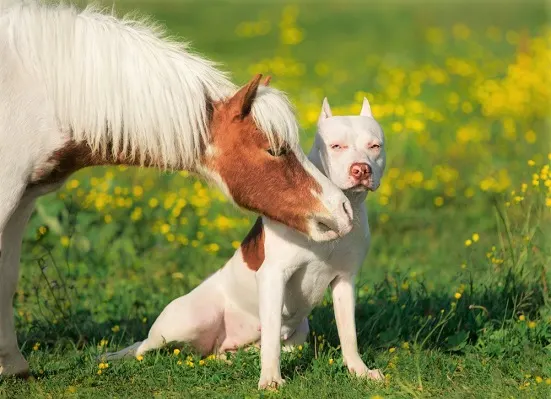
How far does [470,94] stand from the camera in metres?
11.9

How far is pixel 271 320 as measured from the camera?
512 centimetres

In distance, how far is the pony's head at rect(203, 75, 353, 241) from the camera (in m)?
4.93

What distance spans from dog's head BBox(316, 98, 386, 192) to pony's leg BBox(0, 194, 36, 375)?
153cm

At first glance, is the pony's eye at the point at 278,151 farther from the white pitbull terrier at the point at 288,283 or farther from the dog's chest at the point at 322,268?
the dog's chest at the point at 322,268

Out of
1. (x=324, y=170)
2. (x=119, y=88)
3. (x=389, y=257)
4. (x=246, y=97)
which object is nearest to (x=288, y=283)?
(x=324, y=170)

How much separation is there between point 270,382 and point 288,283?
0.56 meters

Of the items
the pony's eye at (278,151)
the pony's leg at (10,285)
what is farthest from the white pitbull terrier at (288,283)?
the pony's leg at (10,285)

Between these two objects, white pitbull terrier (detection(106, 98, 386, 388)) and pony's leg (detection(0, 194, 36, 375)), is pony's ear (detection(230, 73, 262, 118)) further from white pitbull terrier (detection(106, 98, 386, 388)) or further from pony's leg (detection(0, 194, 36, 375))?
pony's leg (detection(0, 194, 36, 375))

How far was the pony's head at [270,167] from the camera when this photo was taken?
194 inches

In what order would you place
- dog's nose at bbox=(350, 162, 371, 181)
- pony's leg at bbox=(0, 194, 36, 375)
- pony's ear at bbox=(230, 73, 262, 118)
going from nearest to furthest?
pony's ear at bbox=(230, 73, 262, 118)
dog's nose at bbox=(350, 162, 371, 181)
pony's leg at bbox=(0, 194, 36, 375)

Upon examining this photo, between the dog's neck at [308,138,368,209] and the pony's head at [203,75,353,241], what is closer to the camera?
the pony's head at [203,75,353,241]

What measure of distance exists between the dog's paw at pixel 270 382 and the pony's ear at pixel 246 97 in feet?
4.17

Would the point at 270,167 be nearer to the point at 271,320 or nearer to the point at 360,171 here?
the point at 360,171

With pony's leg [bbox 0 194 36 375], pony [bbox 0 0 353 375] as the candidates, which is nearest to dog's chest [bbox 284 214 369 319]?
pony [bbox 0 0 353 375]
